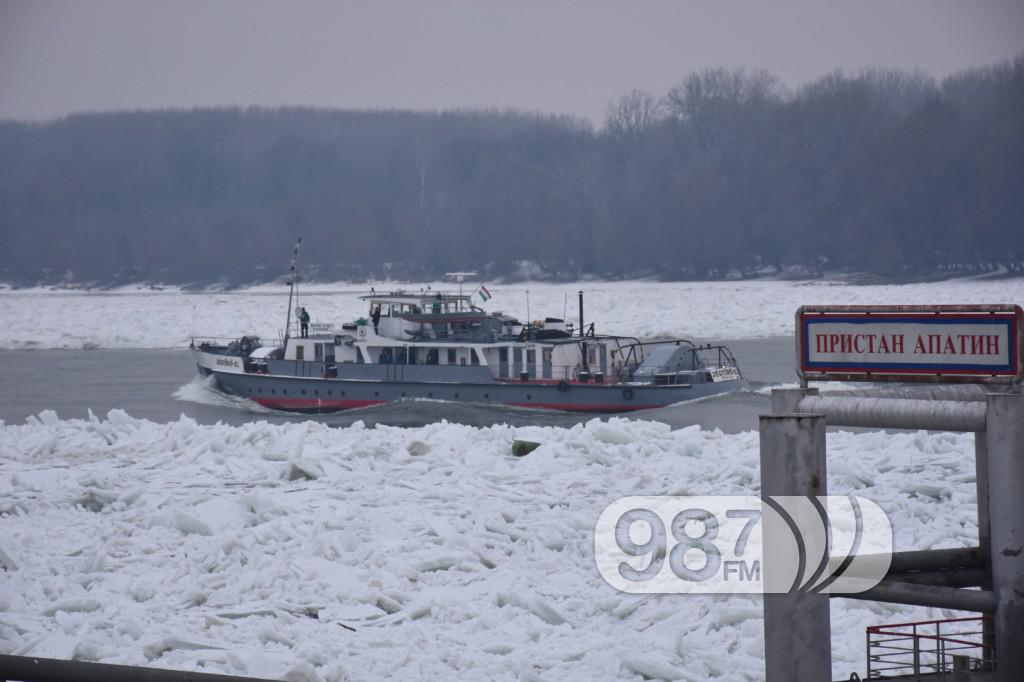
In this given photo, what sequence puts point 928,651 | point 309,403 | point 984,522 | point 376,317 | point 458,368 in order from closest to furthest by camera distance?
point 984,522, point 928,651, point 458,368, point 309,403, point 376,317

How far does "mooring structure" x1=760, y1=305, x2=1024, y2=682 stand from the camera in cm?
677

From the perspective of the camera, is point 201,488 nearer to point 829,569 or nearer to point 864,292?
point 829,569

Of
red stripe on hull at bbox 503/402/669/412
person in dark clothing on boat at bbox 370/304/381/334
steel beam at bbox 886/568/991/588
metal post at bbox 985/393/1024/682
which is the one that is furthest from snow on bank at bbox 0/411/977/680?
person in dark clothing on boat at bbox 370/304/381/334

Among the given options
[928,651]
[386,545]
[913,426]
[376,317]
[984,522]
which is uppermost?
[376,317]

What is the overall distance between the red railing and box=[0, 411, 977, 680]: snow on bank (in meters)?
0.33

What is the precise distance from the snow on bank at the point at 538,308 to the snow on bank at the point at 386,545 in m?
38.6

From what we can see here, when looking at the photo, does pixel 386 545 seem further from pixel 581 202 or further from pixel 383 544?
pixel 581 202

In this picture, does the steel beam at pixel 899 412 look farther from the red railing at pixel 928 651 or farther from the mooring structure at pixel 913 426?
the red railing at pixel 928 651

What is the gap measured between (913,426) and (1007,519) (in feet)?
2.51

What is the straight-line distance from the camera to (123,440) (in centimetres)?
1909

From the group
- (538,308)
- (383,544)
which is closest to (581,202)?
(538,308)

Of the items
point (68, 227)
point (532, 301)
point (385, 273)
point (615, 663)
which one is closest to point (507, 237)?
point (385, 273)

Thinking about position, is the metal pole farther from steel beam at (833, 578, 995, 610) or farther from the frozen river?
the frozen river

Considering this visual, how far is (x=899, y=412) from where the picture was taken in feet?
23.9
